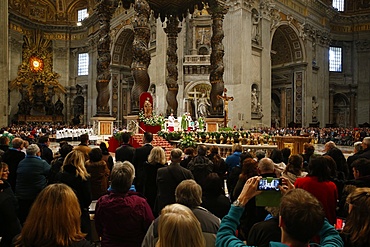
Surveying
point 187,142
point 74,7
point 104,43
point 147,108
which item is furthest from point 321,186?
point 74,7

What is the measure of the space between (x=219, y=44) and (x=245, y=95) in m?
11.3

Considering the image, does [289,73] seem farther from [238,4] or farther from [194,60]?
[194,60]

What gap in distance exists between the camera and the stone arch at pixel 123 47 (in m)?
34.7

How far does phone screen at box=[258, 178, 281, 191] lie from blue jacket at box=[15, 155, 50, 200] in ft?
11.6

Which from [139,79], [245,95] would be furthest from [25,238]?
[245,95]

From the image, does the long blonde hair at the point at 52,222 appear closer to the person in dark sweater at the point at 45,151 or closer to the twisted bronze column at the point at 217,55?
the person in dark sweater at the point at 45,151

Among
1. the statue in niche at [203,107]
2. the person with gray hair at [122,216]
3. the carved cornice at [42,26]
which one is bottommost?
the person with gray hair at [122,216]

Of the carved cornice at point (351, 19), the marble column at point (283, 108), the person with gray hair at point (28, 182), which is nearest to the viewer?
the person with gray hair at point (28, 182)

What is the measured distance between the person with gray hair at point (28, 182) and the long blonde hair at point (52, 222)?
2860mm

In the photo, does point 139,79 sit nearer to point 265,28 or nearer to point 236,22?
point 236,22

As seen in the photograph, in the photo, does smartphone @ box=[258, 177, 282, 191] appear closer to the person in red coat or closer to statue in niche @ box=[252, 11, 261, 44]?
the person in red coat

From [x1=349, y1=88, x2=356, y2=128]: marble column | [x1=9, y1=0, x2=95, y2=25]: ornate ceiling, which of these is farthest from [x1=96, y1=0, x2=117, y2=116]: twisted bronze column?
[x1=349, y1=88, x2=356, y2=128]: marble column

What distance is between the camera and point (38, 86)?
39.6 meters

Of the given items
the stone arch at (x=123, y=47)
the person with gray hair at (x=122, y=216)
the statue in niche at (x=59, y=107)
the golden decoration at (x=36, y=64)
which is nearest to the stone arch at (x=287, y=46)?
the stone arch at (x=123, y=47)
